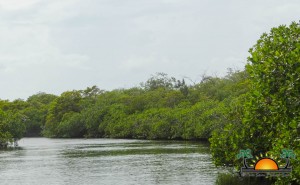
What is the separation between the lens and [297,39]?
58.7 feet

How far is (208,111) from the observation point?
60.3 metres

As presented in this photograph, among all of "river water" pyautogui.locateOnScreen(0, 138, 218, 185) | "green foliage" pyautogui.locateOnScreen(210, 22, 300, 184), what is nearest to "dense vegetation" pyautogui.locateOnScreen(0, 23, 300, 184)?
"green foliage" pyautogui.locateOnScreen(210, 22, 300, 184)

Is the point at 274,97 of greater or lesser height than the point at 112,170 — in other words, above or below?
above

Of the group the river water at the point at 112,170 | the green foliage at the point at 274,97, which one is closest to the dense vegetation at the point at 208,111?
the green foliage at the point at 274,97

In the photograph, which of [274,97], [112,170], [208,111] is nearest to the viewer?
[274,97]

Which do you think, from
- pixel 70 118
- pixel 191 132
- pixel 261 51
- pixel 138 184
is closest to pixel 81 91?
pixel 70 118

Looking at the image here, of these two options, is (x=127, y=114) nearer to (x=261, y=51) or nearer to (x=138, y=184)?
(x=138, y=184)

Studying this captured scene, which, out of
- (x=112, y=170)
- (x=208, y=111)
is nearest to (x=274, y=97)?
(x=112, y=170)

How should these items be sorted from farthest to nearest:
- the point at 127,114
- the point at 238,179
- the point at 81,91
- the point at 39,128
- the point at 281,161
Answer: the point at 39,128 < the point at 81,91 < the point at 127,114 < the point at 238,179 < the point at 281,161

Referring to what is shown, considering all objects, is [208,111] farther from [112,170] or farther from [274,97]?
[274,97]

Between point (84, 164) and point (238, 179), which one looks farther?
point (84, 164)

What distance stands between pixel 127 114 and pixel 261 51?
69660mm

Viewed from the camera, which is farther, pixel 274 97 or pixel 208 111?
pixel 208 111

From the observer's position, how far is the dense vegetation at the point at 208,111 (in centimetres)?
1608
